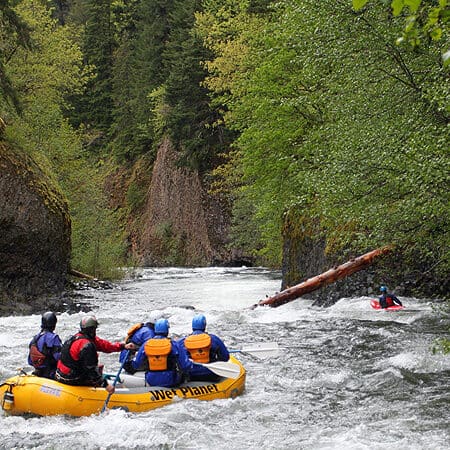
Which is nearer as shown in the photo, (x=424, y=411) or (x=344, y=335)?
(x=424, y=411)

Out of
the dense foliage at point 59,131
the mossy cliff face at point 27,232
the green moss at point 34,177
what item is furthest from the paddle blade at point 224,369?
the dense foliage at point 59,131

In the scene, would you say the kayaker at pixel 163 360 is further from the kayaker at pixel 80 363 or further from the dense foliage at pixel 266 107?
the dense foliage at pixel 266 107

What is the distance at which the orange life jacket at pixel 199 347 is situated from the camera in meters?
9.11

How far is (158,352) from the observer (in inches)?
336

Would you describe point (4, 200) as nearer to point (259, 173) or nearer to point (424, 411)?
point (259, 173)

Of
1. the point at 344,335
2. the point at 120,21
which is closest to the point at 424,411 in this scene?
the point at 344,335

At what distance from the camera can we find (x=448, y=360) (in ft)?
33.0

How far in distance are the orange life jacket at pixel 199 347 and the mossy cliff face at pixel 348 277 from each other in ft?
17.2

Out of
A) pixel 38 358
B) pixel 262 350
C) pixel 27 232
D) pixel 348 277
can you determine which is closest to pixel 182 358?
pixel 38 358

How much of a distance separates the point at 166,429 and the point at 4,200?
454 inches

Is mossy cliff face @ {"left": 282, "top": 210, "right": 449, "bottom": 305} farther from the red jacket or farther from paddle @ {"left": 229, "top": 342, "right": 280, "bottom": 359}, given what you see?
the red jacket

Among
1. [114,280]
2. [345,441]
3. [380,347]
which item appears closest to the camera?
[345,441]

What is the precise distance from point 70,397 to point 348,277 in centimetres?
1036

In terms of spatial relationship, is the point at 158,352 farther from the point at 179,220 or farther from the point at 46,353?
the point at 179,220
